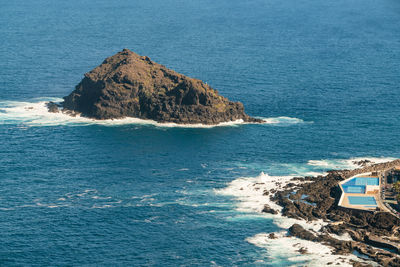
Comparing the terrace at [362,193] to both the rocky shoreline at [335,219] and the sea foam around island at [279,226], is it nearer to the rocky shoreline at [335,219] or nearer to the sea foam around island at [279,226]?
the rocky shoreline at [335,219]

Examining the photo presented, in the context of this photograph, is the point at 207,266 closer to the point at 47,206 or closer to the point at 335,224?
the point at 335,224

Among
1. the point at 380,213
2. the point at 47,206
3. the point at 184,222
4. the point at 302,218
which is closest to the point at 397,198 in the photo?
the point at 380,213

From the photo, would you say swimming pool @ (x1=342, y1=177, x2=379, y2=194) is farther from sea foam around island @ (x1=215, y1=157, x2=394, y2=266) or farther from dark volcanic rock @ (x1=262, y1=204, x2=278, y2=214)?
dark volcanic rock @ (x1=262, y1=204, x2=278, y2=214)

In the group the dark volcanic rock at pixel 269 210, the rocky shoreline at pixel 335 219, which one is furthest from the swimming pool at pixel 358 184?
the dark volcanic rock at pixel 269 210

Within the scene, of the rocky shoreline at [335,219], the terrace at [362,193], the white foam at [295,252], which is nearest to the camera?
the white foam at [295,252]

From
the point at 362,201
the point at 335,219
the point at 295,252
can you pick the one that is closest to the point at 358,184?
the point at 362,201

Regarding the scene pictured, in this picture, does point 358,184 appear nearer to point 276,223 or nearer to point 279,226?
point 276,223
